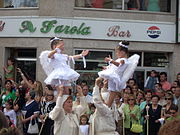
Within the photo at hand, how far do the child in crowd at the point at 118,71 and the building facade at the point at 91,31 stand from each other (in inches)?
303

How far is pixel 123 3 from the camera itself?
1573 centimetres

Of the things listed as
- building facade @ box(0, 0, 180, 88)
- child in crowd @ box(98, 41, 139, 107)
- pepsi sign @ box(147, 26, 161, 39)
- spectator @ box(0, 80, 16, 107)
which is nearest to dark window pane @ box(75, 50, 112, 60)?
building facade @ box(0, 0, 180, 88)

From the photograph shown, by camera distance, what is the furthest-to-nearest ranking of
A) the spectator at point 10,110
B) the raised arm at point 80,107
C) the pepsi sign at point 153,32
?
the pepsi sign at point 153,32 < the spectator at point 10,110 < the raised arm at point 80,107

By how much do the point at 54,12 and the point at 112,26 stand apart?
7.64 ft

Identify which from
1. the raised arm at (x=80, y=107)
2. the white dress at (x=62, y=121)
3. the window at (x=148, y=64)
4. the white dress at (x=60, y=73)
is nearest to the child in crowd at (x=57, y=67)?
the white dress at (x=60, y=73)

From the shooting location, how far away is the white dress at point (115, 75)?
22.0 ft

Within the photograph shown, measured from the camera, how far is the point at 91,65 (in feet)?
49.3

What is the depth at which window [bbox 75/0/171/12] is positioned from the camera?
1530cm

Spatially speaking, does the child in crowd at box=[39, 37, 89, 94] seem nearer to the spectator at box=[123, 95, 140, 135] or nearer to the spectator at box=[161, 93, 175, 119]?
the spectator at box=[123, 95, 140, 135]

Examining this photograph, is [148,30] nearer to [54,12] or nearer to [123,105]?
[54,12]

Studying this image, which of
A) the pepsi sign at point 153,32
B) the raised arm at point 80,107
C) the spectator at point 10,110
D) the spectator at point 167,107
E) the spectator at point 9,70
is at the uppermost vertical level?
the pepsi sign at point 153,32

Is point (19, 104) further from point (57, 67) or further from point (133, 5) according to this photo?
point (133, 5)

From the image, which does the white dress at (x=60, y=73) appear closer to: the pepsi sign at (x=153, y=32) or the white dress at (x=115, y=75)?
the white dress at (x=115, y=75)

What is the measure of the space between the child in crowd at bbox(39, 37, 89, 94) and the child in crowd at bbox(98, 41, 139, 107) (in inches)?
27.1
